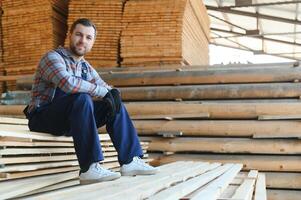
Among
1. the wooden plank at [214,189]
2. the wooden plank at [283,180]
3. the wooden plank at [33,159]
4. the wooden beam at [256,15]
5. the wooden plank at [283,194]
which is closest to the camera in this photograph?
the wooden plank at [214,189]

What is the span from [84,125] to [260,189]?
98.2 inches

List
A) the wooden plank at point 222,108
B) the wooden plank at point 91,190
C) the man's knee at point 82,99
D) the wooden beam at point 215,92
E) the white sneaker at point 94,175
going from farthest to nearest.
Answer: the wooden beam at point 215,92, the wooden plank at point 222,108, the man's knee at point 82,99, the white sneaker at point 94,175, the wooden plank at point 91,190

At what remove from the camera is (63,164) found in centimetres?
461

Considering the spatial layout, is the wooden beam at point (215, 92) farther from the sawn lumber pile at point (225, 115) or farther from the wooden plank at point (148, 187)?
the wooden plank at point (148, 187)

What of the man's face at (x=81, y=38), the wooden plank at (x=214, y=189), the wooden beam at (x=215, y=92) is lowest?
the wooden plank at (x=214, y=189)

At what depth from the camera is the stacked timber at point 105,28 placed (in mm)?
8852

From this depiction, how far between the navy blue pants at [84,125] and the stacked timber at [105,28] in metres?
4.34

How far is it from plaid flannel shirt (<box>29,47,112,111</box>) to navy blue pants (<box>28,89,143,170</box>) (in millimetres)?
78

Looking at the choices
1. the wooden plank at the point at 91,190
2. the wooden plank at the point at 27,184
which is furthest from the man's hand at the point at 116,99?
the wooden plank at the point at 27,184

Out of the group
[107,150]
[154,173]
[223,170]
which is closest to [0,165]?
[154,173]

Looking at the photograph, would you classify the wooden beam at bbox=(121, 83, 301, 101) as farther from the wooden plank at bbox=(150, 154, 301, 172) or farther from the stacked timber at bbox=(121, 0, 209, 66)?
the wooden plank at bbox=(150, 154, 301, 172)

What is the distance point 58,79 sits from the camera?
418cm

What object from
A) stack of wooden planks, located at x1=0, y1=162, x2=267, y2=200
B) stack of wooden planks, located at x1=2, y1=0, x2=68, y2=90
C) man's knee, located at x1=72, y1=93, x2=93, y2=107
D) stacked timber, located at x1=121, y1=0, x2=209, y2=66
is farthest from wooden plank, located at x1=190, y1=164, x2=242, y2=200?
stack of wooden planks, located at x1=2, y1=0, x2=68, y2=90

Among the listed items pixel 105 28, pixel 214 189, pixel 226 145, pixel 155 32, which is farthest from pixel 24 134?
pixel 105 28
